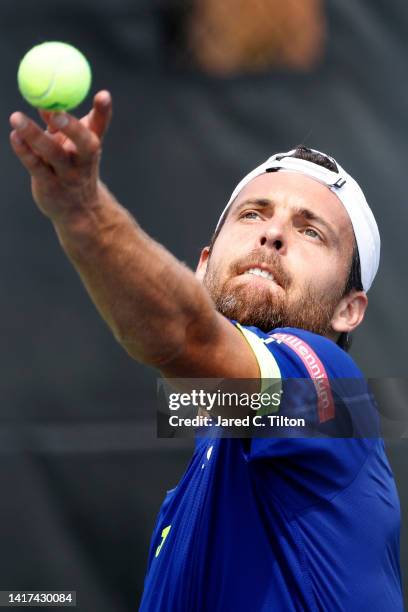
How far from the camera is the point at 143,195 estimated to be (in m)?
2.59

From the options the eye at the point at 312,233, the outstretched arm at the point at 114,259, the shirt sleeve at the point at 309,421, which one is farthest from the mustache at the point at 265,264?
the outstretched arm at the point at 114,259

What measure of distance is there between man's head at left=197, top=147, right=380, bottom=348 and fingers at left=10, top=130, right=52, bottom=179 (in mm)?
650

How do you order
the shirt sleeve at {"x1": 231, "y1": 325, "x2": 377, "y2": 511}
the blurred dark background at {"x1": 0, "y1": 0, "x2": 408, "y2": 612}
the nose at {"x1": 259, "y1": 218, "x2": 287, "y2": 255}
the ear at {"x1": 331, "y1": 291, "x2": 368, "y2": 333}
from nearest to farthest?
the shirt sleeve at {"x1": 231, "y1": 325, "x2": 377, "y2": 511} < the nose at {"x1": 259, "y1": 218, "x2": 287, "y2": 255} < the ear at {"x1": 331, "y1": 291, "x2": 368, "y2": 333} < the blurred dark background at {"x1": 0, "y1": 0, "x2": 408, "y2": 612}

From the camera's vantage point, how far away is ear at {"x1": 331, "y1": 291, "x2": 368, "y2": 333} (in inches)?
81.1

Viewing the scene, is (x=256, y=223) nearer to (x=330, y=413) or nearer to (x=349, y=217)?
(x=349, y=217)

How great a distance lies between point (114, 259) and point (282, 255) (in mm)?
717

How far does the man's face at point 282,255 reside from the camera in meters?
1.82

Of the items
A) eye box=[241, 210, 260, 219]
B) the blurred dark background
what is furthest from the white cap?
the blurred dark background

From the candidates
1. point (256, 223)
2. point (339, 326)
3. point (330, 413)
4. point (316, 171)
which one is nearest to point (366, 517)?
point (330, 413)

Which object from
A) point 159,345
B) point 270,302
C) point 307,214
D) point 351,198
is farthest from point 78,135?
point 351,198

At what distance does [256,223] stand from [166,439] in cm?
76

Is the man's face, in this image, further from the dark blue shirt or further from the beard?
the dark blue shirt

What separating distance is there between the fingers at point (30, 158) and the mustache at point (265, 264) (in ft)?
2.45

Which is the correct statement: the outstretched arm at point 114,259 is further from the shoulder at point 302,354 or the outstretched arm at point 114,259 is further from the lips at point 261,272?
the lips at point 261,272
